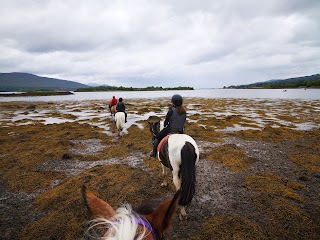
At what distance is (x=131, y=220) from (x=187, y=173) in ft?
11.2

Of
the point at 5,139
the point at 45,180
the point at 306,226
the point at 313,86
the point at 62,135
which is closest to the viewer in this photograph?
the point at 306,226

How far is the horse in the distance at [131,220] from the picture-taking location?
138 cm

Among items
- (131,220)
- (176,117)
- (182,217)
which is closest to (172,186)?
(182,217)

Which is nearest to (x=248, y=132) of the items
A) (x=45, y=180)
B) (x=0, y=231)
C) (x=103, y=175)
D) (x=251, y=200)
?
(x=251, y=200)

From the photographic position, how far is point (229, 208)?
5.61 metres

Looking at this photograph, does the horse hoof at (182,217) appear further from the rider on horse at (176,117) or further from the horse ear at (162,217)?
the horse ear at (162,217)

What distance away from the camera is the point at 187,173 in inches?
186

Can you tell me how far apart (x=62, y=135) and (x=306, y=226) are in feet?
49.8

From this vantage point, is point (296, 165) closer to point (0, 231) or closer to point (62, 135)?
point (0, 231)

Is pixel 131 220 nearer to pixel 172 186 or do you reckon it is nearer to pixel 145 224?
pixel 145 224

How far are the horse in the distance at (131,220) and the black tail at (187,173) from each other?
9.64ft

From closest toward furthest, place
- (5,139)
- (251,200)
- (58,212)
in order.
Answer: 1. (58,212)
2. (251,200)
3. (5,139)

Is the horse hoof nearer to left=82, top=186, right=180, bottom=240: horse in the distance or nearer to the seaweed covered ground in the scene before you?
the seaweed covered ground

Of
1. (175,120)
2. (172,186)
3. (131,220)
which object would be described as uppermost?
(131,220)
